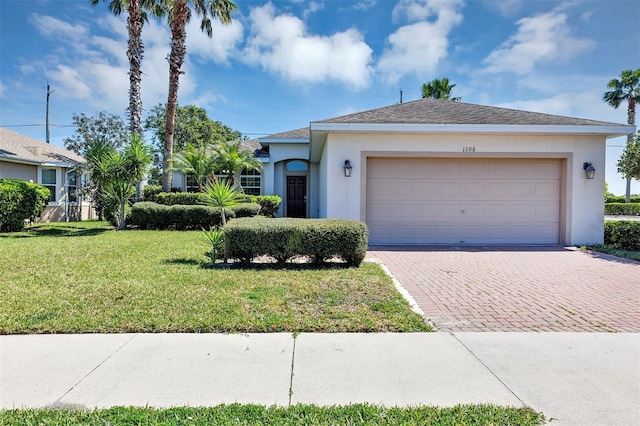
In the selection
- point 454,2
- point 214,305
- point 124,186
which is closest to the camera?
point 214,305

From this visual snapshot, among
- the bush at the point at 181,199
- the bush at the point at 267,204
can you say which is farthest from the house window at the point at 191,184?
the bush at the point at 267,204

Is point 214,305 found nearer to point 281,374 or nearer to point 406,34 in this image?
point 281,374

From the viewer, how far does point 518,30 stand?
11195mm

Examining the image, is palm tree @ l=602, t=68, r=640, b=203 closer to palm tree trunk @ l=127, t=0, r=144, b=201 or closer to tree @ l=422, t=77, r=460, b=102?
tree @ l=422, t=77, r=460, b=102

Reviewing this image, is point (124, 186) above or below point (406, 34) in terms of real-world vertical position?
below

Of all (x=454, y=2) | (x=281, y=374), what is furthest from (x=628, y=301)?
(x=454, y=2)

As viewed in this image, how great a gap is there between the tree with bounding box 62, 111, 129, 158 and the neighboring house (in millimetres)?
3011

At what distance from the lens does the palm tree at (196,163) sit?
1644cm

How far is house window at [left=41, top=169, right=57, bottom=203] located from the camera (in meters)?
17.8

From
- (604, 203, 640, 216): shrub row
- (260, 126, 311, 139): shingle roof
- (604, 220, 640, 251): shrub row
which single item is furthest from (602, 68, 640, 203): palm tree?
(260, 126, 311, 139): shingle roof

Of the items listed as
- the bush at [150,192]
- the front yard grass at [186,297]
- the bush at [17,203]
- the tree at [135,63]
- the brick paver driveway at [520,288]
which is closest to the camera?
the front yard grass at [186,297]

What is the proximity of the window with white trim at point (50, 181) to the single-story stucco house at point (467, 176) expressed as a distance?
1593 centimetres

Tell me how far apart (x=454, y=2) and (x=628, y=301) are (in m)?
9.30

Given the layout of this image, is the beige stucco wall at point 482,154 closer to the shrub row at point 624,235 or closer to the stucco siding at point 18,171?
the shrub row at point 624,235
